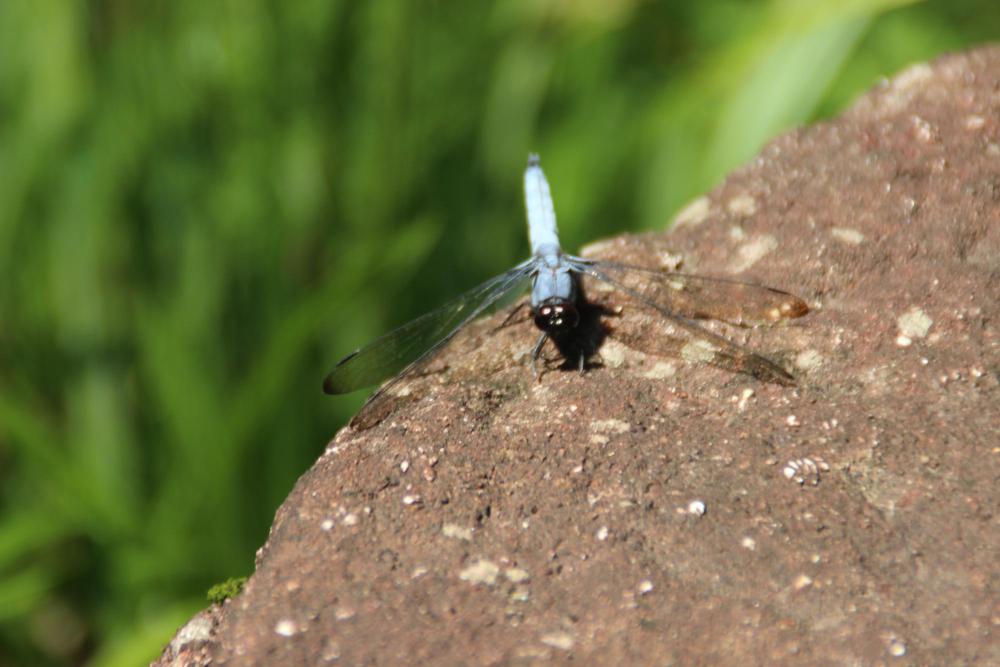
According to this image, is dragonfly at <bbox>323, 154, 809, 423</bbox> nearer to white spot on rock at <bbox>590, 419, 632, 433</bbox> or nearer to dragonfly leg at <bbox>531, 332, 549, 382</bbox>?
dragonfly leg at <bbox>531, 332, 549, 382</bbox>

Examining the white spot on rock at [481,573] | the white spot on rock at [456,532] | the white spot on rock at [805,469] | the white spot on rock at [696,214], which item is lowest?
the white spot on rock at [481,573]

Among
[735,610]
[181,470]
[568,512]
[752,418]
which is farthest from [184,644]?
[181,470]

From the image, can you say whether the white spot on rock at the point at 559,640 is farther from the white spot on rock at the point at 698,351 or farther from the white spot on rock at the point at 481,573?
the white spot on rock at the point at 698,351

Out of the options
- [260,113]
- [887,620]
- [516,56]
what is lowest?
[887,620]

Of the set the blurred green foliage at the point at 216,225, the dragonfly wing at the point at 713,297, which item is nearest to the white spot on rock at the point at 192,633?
the dragonfly wing at the point at 713,297

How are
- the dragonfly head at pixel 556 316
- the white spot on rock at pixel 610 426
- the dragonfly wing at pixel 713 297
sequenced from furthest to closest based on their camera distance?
1. the dragonfly head at pixel 556 316
2. the dragonfly wing at pixel 713 297
3. the white spot on rock at pixel 610 426

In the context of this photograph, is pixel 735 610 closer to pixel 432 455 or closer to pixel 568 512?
pixel 568 512

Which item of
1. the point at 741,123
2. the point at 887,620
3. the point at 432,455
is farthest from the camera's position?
the point at 741,123
